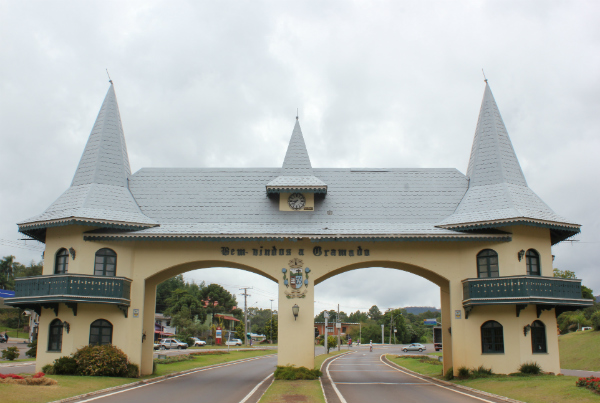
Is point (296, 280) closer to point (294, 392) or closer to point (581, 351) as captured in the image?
point (294, 392)

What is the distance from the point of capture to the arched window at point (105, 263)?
23.4m

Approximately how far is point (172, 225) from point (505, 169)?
16.1 meters

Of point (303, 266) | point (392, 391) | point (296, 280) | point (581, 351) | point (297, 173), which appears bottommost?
point (581, 351)

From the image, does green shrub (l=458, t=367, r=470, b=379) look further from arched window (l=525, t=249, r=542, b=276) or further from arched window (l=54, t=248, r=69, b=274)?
arched window (l=54, t=248, r=69, b=274)

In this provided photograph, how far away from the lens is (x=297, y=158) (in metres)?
26.7

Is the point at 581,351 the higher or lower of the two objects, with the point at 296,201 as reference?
lower

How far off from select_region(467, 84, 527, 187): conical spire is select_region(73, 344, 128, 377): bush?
18258 millimetres

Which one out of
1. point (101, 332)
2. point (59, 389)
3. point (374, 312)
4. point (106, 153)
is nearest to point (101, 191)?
point (106, 153)

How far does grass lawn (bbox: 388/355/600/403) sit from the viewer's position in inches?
618

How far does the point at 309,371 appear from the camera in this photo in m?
22.7

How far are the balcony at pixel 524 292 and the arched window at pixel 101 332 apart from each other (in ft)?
51.4

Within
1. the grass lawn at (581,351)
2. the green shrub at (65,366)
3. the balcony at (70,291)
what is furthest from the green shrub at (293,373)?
the grass lawn at (581,351)

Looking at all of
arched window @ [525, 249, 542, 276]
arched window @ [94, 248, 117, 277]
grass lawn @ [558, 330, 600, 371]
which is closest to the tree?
grass lawn @ [558, 330, 600, 371]

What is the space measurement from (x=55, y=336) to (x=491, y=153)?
2204 cm
